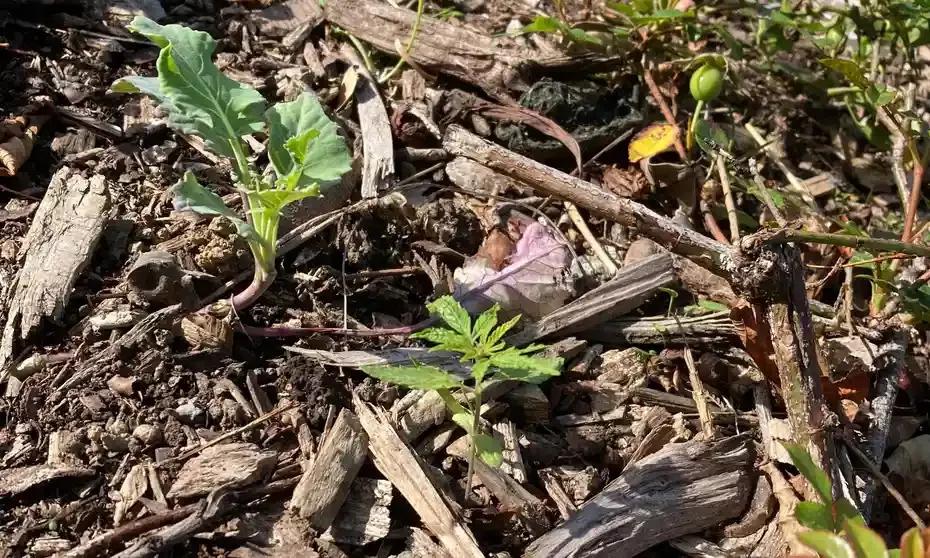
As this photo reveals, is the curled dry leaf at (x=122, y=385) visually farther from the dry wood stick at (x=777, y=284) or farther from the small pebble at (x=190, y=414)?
the dry wood stick at (x=777, y=284)

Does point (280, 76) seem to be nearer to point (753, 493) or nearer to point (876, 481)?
point (753, 493)

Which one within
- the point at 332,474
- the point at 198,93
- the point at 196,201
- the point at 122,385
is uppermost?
the point at 198,93

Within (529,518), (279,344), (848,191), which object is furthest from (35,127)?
(848,191)

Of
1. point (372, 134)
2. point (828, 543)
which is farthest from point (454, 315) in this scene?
point (372, 134)

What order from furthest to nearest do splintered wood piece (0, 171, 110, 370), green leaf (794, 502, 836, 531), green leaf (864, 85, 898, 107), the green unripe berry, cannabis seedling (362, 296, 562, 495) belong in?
1. the green unripe berry
2. green leaf (864, 85, 898, 107)
3. splintered wood piece (0, 171, 110, 370)
4. cannabis seedling (362, 296, 562, 495)
5. green leaf (794, 502, 836, 531)

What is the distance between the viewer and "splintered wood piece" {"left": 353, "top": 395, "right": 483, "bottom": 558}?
1532mm

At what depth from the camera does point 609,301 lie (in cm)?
198

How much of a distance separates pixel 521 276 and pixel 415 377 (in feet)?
2.00

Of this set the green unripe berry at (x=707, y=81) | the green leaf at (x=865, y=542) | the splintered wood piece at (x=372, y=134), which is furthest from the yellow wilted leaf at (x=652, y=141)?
the green leaf at (x=865, y=542)

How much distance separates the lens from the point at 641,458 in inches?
68.8

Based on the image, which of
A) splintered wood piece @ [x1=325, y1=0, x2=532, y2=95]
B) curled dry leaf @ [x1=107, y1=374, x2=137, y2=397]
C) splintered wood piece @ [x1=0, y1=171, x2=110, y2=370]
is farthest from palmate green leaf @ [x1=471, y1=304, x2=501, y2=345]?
splintered wood piece @ [x1=325, y1=0, x2=532, y2=95]

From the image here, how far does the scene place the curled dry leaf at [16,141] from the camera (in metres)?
2.01

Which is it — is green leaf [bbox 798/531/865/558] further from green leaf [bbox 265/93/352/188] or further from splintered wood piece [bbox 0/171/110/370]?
splintered wood piece [bbox 0/171/110/370]

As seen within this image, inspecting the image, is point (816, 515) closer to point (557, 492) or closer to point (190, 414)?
point (557, 492)
